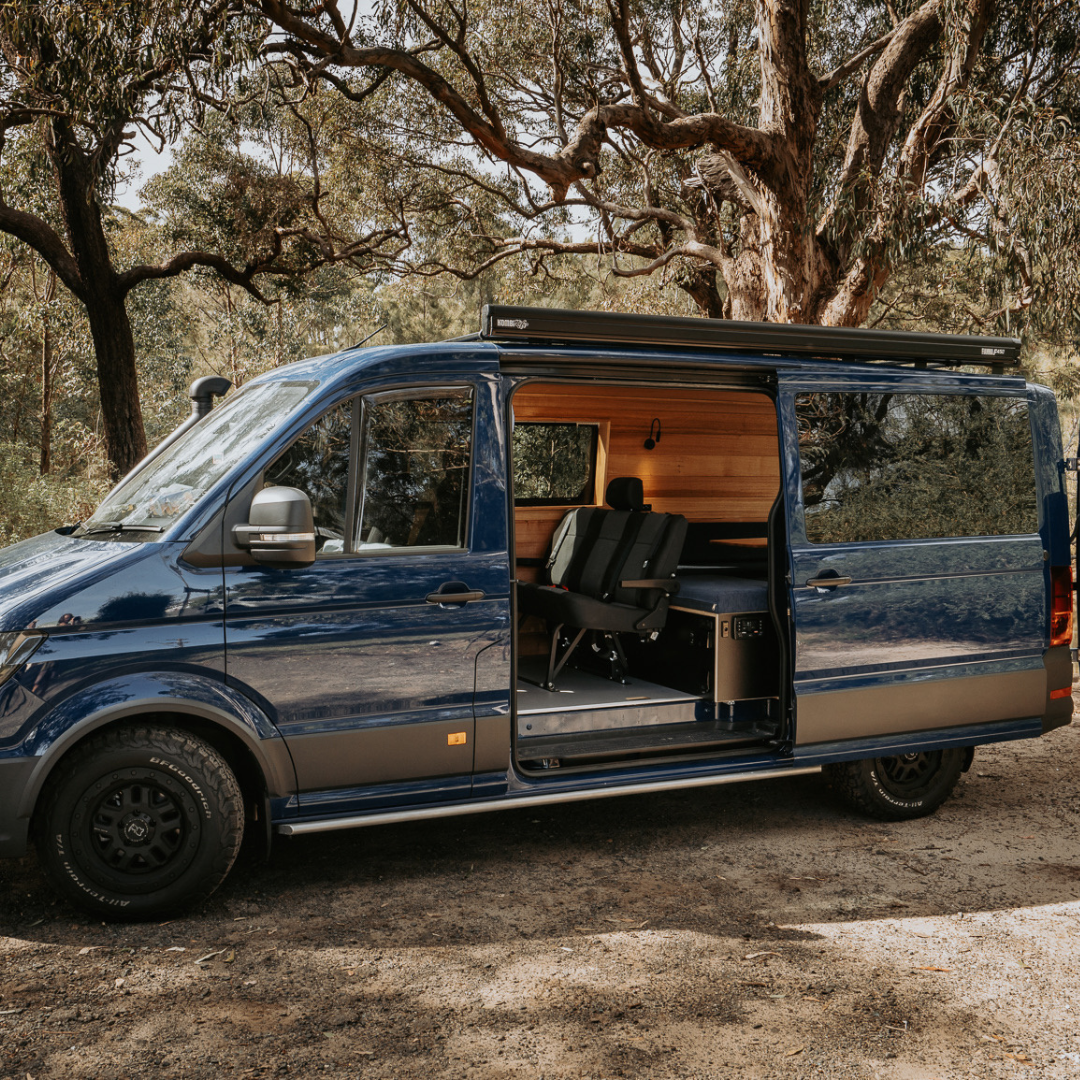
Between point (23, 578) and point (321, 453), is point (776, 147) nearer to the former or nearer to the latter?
point (321, 453)

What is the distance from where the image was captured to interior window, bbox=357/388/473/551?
472cm

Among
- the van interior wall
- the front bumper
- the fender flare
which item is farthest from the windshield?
the van interior wall

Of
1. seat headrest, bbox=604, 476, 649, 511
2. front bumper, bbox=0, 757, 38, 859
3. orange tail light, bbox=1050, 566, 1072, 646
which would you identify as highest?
seat headrest, bbox=604, 476, 649, 511

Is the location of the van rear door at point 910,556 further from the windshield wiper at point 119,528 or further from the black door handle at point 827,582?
the windshield wiper at point 119,528

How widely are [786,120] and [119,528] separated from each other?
417 inches

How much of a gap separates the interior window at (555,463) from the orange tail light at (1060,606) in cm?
330

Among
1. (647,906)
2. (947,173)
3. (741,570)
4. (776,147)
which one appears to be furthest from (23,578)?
(947,173)

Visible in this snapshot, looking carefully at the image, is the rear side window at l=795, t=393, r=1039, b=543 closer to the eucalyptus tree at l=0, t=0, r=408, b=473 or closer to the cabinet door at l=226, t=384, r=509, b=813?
the cabinet door at l=226, t=384, r=509, b=813

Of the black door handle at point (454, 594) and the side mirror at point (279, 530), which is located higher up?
the side mirror at point (279, 530)

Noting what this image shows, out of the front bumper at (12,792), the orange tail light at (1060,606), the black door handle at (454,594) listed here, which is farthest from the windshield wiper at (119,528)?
the orange tail light at (1060,606)

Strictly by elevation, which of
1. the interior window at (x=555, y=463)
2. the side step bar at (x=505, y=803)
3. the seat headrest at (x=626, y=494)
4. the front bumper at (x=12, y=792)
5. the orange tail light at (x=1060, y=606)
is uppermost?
the interior window at (x=555, y=463)

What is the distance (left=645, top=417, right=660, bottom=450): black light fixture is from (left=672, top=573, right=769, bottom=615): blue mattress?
7.20 feet

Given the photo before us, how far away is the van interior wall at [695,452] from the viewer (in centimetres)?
831

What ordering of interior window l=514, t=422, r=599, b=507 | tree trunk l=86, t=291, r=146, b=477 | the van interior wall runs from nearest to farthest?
interior window l=514, t=422, r=599, b=507 → the van interior wall → tree trunk l=86, t=291, r=146, b=477
